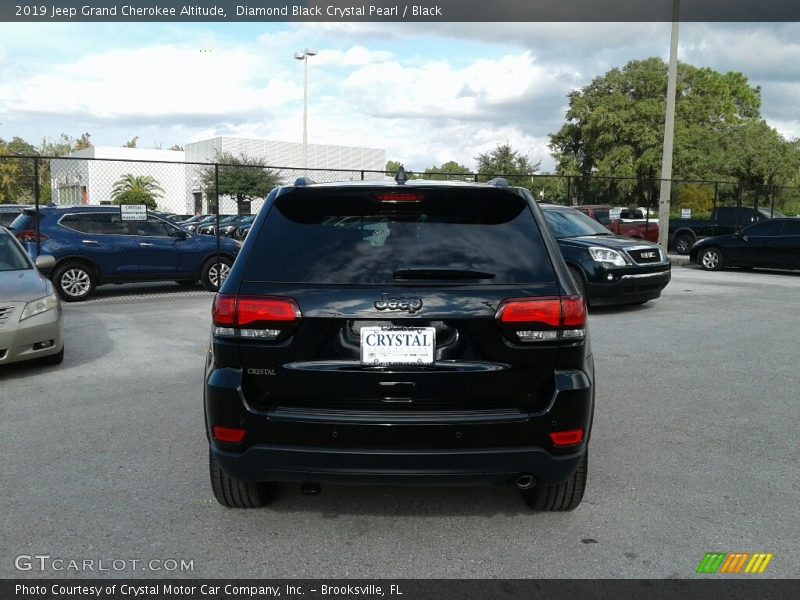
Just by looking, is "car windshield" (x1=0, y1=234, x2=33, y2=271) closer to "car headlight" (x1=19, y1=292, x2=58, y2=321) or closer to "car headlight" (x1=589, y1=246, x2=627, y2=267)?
"car headlight" (x1=19, y1=292, x2=58, y2=321)

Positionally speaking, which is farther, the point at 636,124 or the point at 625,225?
the point at 636,124

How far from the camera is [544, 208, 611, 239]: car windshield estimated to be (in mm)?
12648

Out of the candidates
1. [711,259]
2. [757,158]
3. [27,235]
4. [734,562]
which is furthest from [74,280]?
[757,158]

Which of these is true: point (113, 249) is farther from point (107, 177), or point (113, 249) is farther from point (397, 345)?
point (107, 177)

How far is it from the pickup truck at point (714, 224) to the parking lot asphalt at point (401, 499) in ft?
59.8

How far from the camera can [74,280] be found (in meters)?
13.5

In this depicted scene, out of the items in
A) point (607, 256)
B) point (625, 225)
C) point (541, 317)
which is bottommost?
point (607, 256)

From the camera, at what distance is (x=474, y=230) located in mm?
3516

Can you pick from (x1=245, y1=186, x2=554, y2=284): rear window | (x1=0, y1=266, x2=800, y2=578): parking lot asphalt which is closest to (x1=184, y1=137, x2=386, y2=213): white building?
(x1=0, y1=266, x2=800, y2=578): parking lot asphalt

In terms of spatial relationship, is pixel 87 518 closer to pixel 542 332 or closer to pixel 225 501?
pixel 225 501

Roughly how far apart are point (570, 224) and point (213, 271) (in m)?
7.11

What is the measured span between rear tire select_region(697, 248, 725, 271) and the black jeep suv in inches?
714

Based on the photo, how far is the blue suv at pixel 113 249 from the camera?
13367 mm
